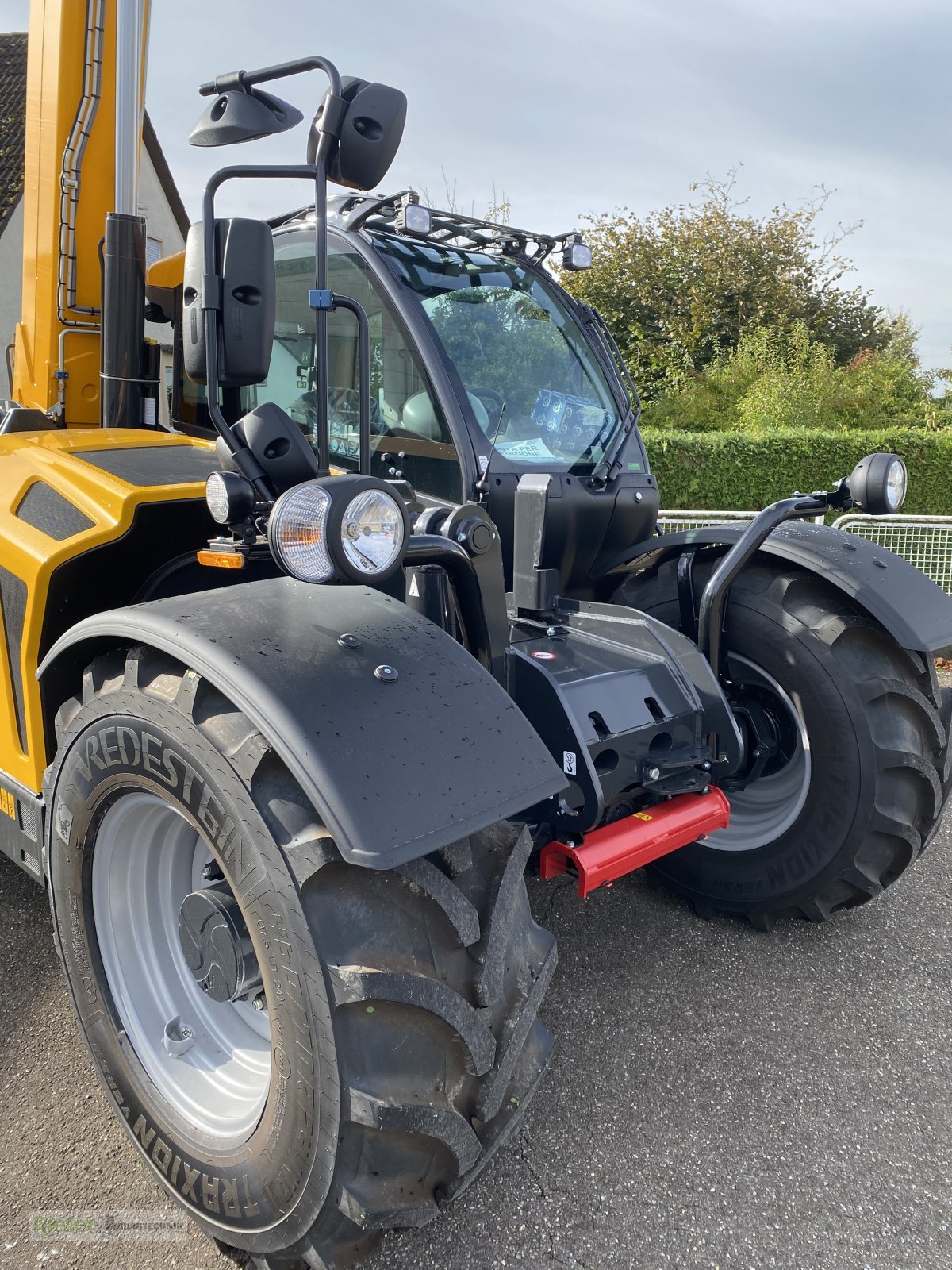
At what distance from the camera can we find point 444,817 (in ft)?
4.98

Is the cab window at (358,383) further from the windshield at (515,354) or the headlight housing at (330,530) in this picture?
the headlight housing at (330,530)

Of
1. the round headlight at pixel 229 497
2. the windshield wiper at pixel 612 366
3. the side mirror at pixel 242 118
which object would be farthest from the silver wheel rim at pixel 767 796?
the side mirror at pixel 242 118

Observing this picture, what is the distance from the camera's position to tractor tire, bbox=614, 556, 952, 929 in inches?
108

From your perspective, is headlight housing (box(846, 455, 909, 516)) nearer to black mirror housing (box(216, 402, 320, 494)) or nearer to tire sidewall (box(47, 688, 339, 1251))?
black mirror housing (box(216, 402, 320, 494))

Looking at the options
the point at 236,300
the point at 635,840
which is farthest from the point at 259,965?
the point at 236,300

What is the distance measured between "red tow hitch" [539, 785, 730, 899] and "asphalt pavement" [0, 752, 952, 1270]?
52 cm

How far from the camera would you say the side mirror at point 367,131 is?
6.24 ft

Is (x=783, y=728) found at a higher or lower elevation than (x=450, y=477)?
lower

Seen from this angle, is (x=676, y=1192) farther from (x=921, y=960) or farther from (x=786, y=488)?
(x=786, y=488)

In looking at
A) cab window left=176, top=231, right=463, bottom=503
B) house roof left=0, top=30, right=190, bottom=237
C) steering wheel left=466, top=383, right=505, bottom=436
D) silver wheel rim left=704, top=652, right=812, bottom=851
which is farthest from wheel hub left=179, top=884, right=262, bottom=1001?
house roof left=0, top=30, right=190, bottom=237

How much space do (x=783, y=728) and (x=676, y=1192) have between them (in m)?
1.44

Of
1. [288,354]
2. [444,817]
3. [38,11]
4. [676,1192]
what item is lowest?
[676,1192]

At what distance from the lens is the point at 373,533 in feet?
5.49

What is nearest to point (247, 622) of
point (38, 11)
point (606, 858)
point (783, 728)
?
point (606, 858)
